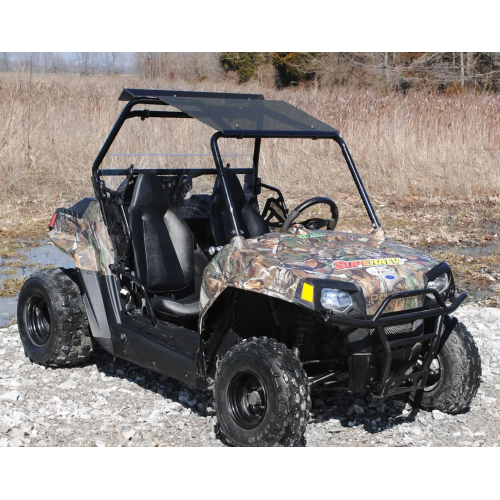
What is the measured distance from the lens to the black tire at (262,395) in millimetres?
3506

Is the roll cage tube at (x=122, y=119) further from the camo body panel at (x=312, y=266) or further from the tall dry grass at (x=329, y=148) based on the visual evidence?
the tall dry grass at (x=329, y=148)

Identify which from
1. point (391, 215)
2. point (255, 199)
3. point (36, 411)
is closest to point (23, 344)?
point (36, 411)

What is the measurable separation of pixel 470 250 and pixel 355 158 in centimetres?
397

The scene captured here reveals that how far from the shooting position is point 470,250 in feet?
30.2

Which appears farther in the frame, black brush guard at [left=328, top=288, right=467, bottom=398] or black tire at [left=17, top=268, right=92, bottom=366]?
black tire at [left=17, top=268, right=92, bottom=366]

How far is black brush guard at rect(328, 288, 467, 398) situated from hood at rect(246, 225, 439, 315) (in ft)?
0.25

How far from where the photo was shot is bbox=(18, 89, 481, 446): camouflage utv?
3.59 m

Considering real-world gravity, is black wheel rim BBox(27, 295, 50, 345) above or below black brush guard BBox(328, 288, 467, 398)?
below

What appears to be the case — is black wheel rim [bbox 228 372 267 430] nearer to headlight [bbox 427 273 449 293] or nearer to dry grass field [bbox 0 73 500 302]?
headlight [bbox 427 273 449 293]

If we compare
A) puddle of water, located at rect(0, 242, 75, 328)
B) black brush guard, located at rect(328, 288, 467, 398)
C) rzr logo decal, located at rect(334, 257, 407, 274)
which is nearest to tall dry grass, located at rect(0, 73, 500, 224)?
puddle of water, located at rect(0, 242, 75, 328)

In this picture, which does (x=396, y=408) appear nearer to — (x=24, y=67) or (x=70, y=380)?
(x=70, y=380)

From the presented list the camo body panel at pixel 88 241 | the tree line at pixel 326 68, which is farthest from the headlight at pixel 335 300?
the tree line at pixel 326 68

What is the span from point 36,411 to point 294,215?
1960 millimetres

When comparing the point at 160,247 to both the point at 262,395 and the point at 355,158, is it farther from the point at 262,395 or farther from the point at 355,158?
the point at 355,158
